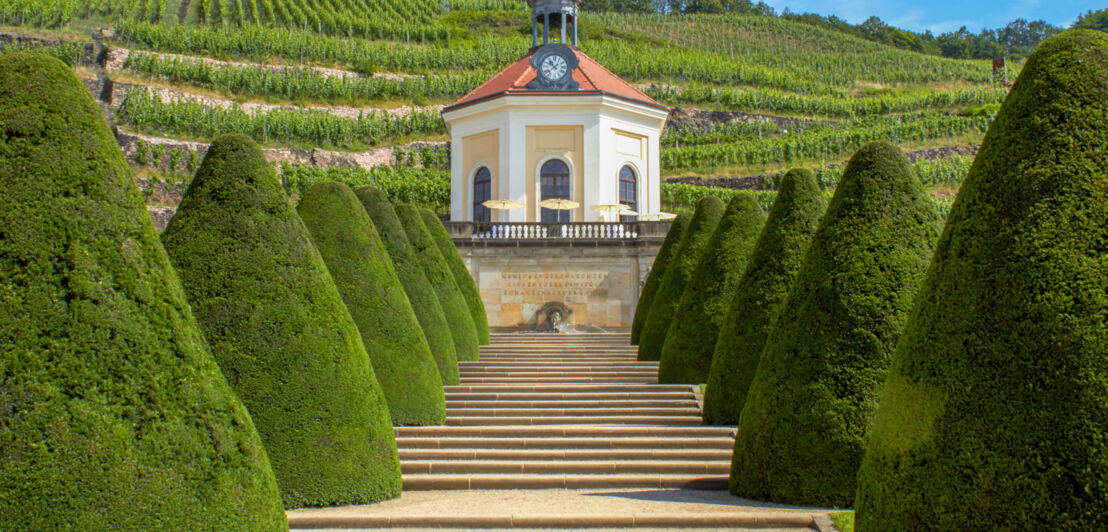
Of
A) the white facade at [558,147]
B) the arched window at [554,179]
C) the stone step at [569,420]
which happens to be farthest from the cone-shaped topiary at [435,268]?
the arched window at [554,179]

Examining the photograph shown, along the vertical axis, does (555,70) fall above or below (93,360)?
above

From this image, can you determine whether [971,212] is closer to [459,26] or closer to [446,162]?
[446,162]

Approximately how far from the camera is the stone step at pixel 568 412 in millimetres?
17359

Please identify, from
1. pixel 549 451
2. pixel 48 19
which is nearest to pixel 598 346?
pixel 549 451

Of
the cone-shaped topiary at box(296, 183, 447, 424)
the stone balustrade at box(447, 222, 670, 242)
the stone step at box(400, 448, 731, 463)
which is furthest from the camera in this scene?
the stone balustrade at box(447, 222, 670, 242)

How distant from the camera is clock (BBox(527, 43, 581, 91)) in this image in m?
40.5

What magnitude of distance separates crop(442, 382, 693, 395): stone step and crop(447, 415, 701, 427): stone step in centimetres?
138

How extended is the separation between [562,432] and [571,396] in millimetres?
3345

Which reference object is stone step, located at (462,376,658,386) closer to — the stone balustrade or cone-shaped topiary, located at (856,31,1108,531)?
the stone balustrade

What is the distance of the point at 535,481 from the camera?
13383mm

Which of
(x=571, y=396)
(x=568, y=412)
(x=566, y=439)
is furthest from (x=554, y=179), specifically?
(x=566, y=439)

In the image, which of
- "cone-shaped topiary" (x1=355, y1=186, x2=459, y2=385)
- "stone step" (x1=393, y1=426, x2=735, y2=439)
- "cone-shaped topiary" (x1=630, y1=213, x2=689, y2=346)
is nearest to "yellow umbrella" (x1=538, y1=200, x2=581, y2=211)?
"cone-shaped topiary" (x1=630, y1=213, x2=689, y2=346)

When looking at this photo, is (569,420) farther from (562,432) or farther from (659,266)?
(659,266)

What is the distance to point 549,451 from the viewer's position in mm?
14609
